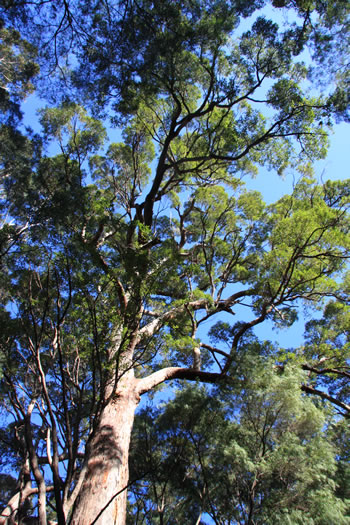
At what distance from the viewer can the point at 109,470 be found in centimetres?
324

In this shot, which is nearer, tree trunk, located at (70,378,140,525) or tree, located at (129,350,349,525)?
tree trunk, located at (70,378,140,525)

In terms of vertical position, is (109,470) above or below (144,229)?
below

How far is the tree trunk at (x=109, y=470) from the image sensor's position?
279 centimetres

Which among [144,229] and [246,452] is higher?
[144,229]

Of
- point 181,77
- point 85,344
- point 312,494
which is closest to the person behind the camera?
point 85,344

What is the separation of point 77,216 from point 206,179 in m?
4.65

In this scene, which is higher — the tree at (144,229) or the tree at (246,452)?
the tree at (144,229)

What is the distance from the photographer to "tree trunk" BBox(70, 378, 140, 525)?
2.79 m

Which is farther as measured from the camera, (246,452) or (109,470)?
(246,452)

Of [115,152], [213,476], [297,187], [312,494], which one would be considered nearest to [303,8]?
[297,187]

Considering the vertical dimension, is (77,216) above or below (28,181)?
below

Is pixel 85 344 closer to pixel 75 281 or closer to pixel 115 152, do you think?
pixel 75 281

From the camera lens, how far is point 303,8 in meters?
5.33

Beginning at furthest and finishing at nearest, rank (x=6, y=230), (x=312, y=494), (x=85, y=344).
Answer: (x=6, y=230), (x=312, y=494), (x=85, y=344)
